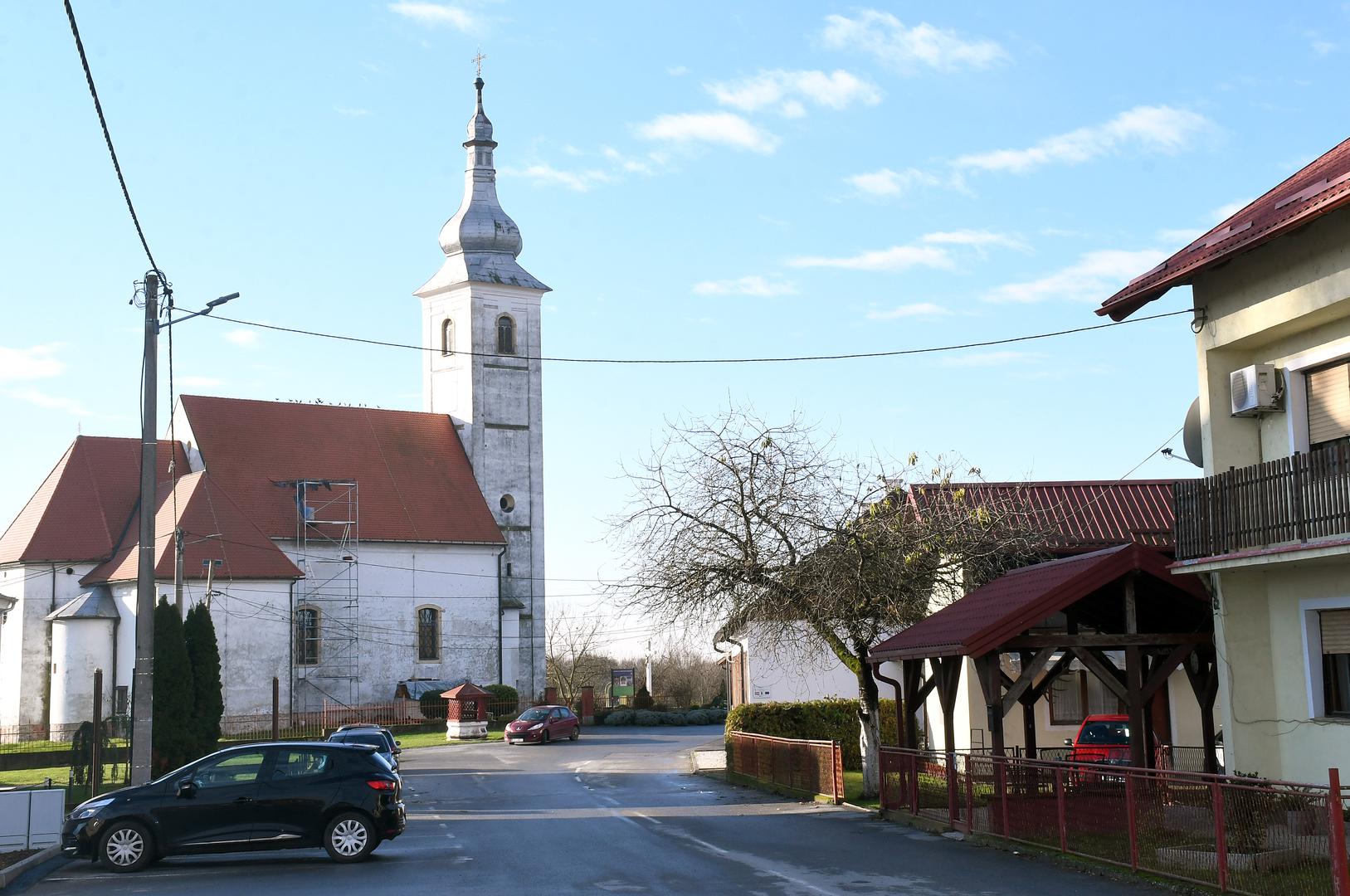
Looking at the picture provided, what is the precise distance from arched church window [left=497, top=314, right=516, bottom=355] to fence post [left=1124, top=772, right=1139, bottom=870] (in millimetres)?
53912

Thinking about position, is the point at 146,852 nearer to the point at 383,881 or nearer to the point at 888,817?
the point at 383,881

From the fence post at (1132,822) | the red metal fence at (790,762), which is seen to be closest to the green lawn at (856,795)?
the red metal fence at (790,762)

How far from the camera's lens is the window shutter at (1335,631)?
1617 centimetres

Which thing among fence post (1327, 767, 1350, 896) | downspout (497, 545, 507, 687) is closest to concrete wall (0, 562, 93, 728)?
downspout (497, 545, 507, 687)

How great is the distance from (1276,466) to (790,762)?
14.3m

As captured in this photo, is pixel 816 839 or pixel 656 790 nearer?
pixel 816 839

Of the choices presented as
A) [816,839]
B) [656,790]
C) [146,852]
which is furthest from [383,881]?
[656,790]

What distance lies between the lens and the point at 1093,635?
63.7ft

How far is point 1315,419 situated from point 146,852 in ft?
48.7

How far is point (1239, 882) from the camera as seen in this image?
1310 centimetres

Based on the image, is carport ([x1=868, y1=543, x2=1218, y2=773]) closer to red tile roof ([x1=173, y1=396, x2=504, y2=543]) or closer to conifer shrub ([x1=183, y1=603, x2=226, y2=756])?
Result: conifer shrub ([x1=183, y1=603, x2=226, y2=756])

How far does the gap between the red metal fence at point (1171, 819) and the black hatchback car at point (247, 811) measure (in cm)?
780

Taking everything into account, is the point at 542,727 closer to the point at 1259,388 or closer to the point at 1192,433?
the point at 1192,433

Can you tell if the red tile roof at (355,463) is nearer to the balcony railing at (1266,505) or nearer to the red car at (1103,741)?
the red car at (1103,741)
